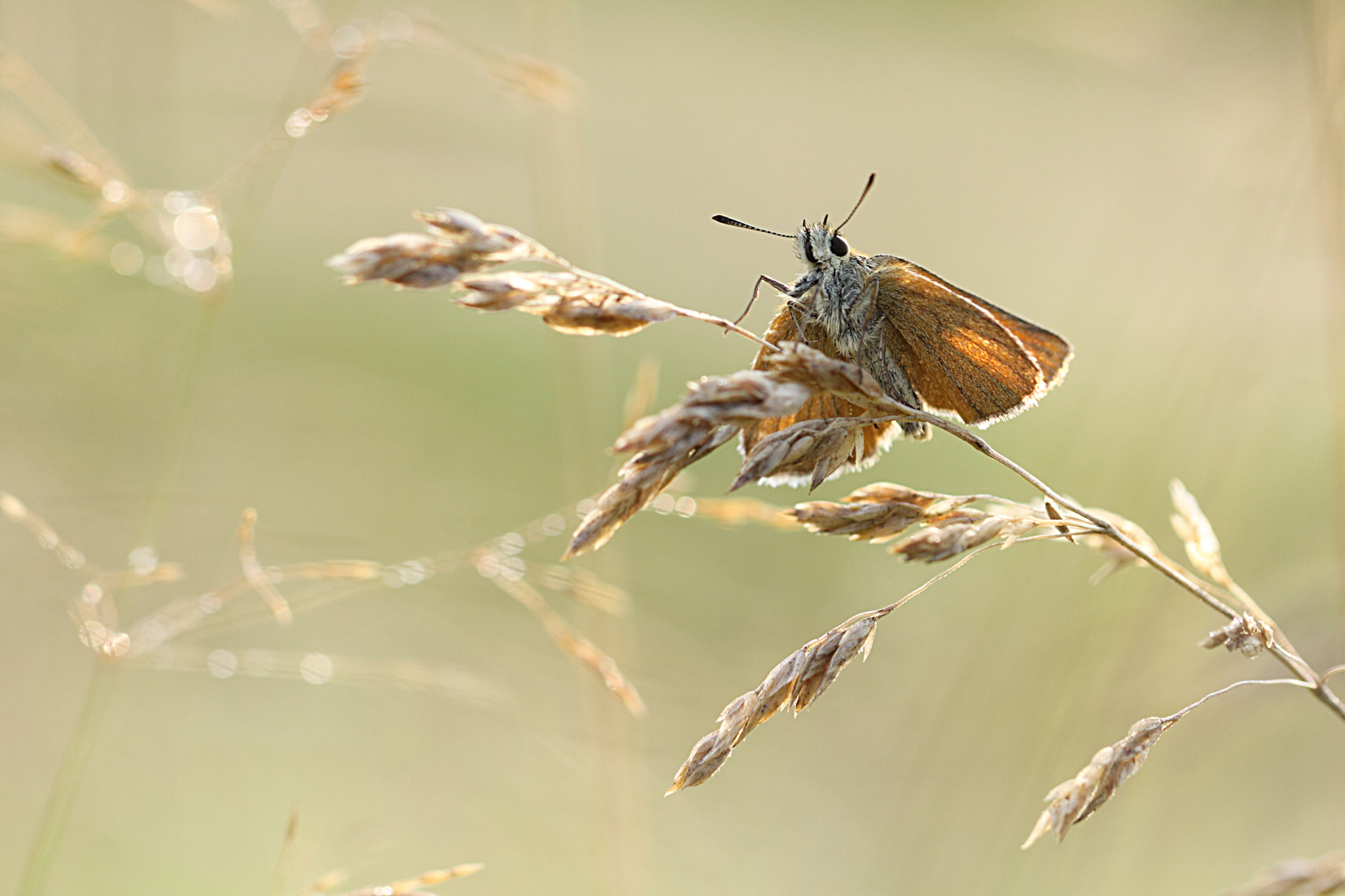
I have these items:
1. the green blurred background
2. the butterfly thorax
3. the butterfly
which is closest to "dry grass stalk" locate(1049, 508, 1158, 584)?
the butterfly

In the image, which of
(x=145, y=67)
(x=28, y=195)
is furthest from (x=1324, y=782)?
(x=28, y=195)

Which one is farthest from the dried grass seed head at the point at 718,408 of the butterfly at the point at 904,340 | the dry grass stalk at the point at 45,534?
the dry grass stalk at the point at 45,534

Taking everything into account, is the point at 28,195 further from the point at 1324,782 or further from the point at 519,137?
the point at 1324,782

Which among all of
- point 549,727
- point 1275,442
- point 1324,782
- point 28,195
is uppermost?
point 1275,442

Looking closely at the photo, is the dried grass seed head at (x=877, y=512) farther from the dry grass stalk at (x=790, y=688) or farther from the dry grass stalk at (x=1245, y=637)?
the dry grass stalk at (x=1245, y=637)

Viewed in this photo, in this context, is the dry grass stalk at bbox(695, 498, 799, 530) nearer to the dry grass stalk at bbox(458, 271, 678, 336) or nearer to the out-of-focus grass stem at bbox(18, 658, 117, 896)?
the dry grass stalk at bbox(458, 271, 678, 336)

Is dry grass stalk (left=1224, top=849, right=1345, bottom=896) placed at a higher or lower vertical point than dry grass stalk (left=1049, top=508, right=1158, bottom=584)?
lower

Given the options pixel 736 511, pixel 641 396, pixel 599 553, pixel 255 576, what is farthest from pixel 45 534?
pixel 599 553
